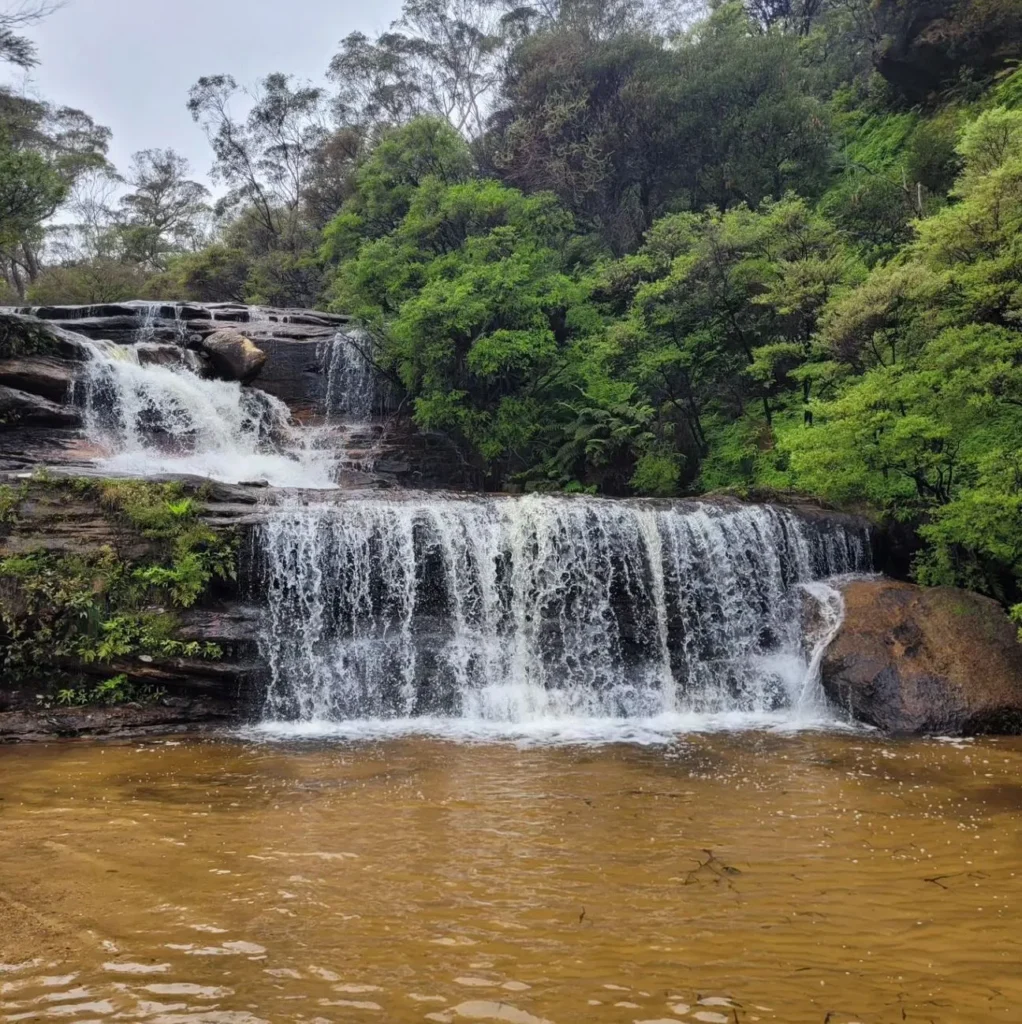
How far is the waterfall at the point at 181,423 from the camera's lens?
17656 mm

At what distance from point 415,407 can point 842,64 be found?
25.9 m

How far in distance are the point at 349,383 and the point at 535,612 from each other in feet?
40.4

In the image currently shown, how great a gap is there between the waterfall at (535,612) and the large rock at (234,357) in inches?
377

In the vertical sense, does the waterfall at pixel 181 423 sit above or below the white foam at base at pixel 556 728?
above

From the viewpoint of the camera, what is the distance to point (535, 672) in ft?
38.4

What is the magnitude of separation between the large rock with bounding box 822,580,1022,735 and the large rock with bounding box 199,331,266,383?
15.6 meters

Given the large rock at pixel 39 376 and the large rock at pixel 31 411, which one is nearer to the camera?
the large rock at pixel 31 411

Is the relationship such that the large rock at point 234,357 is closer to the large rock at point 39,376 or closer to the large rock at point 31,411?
the large rock at point 39,376

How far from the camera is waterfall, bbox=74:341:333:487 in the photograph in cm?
1766

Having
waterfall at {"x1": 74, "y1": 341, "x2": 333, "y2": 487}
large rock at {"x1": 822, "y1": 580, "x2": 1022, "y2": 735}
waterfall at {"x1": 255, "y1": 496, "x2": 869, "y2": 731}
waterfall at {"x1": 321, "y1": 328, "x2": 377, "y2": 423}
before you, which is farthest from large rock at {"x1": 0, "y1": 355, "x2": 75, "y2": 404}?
large rock at {"x1": 822, "y1": 580, "x2": 1022, "y2": 735}

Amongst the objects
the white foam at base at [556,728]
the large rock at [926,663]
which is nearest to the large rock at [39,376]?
the white foam at base at [556,728]

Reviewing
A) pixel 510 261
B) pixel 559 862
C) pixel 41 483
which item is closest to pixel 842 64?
pixel 510 261

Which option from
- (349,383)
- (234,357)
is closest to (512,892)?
(234,357)

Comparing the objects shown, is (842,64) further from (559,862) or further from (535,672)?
(559,862)
